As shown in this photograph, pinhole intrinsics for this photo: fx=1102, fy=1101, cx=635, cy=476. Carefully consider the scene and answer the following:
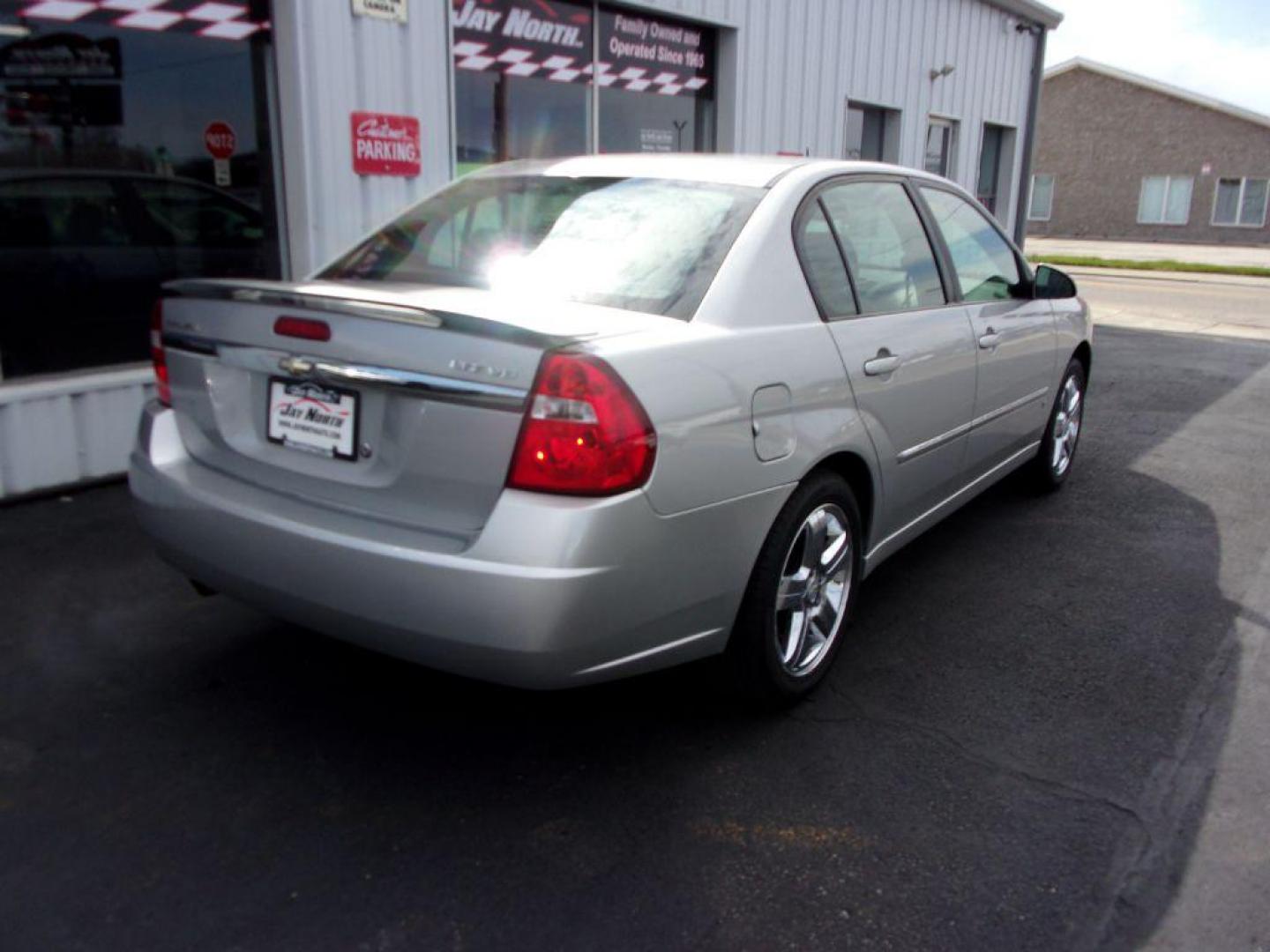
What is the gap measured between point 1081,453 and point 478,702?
4719mm

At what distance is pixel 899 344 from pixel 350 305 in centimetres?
178

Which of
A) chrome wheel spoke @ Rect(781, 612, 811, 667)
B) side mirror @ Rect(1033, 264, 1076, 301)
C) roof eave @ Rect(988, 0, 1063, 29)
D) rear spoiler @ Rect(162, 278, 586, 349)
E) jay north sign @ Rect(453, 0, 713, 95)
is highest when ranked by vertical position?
roof eave @ Rect(988, 0, 1063, 29)

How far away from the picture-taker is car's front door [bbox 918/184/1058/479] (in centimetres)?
427

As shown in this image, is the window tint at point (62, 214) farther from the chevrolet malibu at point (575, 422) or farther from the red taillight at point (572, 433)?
the red taillight at point (572, 433)

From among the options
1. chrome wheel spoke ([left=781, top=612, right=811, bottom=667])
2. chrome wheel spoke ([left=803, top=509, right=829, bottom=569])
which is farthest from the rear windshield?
chrome wheel spoke ([left=781, top=612, right=811, bottom=667])

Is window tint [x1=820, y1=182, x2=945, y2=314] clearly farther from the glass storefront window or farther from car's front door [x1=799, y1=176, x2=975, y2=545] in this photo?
the glass storefront window

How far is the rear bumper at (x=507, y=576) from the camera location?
242cm

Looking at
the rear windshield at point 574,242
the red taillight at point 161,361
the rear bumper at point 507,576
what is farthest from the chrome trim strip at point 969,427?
the red taillight at point 161,361

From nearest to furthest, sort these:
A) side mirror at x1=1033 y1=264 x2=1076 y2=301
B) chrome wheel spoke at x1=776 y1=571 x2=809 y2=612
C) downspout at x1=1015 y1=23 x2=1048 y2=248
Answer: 1. chrome wheel spoke at x1=776 y1=571 x2=809 y2=612
2. side mirror at x1=1033 y1=264 x2=1076 y2=301
3. downspout at x1=1015 y1=23 x2=1048 y2=248

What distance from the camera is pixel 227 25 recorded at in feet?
18.6

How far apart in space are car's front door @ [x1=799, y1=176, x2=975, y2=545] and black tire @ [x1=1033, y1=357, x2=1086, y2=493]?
140 centimetres

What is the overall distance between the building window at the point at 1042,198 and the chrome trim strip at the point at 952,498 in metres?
40.2

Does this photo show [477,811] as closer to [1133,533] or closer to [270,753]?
[270,753]

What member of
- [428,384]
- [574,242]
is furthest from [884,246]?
[428,384]
